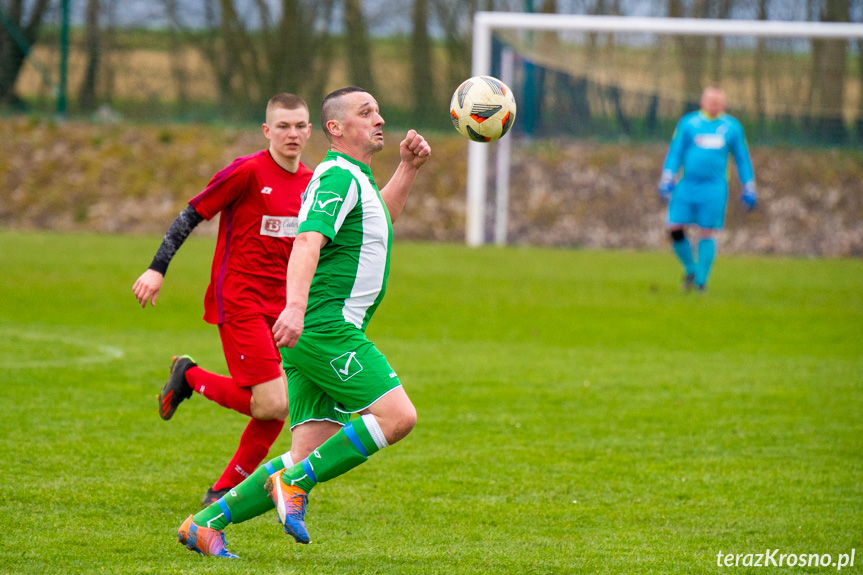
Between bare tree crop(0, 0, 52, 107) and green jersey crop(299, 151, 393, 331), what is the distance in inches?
827

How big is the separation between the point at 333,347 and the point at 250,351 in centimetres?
108

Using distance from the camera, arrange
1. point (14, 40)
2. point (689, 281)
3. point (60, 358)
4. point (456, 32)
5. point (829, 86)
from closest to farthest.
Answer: point (60, 358) → point (689, 281) → point (829, 86) → point (14, 40) → point (456, 32)

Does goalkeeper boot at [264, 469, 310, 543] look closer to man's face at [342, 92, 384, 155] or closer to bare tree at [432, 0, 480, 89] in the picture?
man's face at [342, 92, 384, 155]

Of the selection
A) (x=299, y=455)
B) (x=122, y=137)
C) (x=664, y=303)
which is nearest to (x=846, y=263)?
(x=664, y=303)

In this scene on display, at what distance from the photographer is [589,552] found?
421cm


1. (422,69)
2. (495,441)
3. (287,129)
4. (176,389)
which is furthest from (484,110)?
(422,69)

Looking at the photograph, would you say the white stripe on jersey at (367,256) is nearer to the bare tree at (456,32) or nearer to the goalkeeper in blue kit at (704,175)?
the goalkeeper in blue kit at (704,175)

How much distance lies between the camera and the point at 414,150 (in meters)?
4.51

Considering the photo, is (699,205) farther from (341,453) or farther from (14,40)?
(14,40)

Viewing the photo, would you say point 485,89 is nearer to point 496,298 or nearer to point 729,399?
point 729,399

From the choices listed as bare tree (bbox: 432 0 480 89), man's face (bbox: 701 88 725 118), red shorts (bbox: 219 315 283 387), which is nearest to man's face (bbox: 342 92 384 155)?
red shorts (bbox: 219 315 283 387)

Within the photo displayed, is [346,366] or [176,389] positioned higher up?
[346,366]

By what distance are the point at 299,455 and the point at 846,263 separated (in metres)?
17.0

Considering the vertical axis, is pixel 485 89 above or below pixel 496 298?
above
